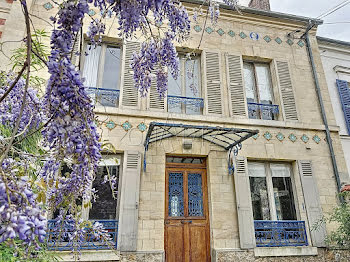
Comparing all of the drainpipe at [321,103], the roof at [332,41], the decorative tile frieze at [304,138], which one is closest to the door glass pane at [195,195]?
the decorative tile frieze at [304,138]

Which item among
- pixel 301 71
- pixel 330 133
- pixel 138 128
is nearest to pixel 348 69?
pixel 301 71

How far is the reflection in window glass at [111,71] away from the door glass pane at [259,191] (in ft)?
10.9

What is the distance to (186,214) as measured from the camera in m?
4.83

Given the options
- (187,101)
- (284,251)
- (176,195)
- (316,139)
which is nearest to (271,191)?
(284,251)

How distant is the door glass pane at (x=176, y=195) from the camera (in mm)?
4836

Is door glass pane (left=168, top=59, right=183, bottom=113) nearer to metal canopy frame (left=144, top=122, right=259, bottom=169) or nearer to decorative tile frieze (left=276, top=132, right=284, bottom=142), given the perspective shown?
metal canopy frame (left=144, top=122, right=259, bottom=169)

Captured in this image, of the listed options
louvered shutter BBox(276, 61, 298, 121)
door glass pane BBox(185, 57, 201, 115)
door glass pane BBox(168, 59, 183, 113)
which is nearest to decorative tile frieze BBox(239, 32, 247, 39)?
louvered shutter BBox(276, 61, 298, 121)

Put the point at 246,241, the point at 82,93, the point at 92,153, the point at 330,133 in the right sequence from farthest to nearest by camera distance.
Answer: the point at 330,133 → the point at 246,241 → the point at 92,153 → the point at 82,93

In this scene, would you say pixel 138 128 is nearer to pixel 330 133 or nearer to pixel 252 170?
pixel 252 170

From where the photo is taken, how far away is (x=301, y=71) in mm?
6328

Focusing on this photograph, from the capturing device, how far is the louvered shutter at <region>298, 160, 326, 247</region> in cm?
489

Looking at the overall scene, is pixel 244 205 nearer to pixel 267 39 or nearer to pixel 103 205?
pixel 103 205

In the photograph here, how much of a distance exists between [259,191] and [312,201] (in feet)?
3.33

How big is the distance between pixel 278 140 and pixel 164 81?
10.5 feet
